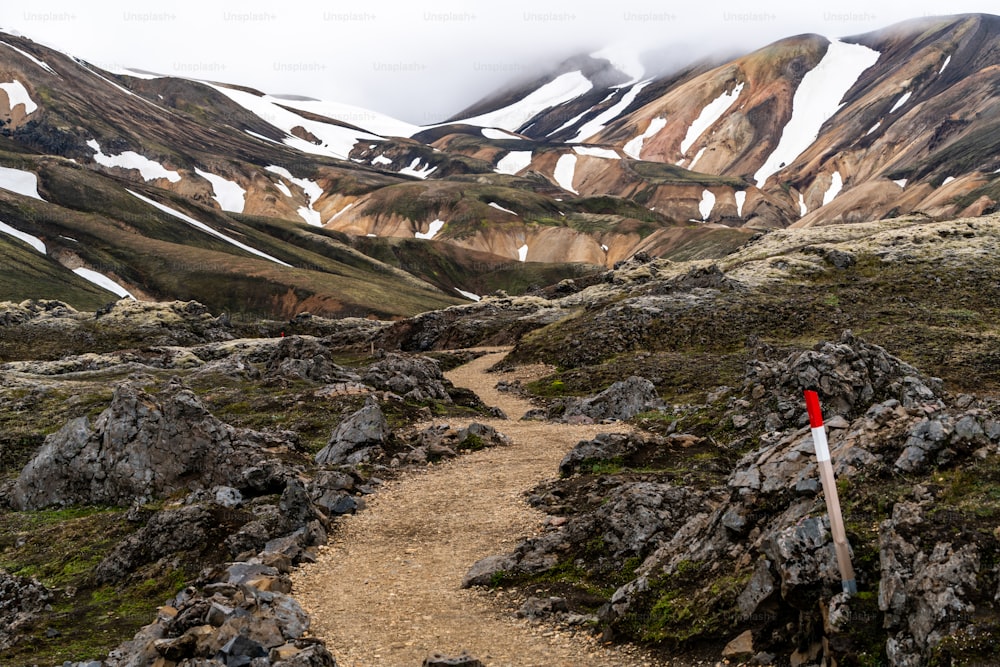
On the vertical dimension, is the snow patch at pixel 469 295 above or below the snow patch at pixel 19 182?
below

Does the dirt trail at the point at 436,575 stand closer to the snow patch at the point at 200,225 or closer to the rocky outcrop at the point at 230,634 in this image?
the rocky outcrop at the point at 230,634

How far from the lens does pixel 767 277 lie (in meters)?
61.7

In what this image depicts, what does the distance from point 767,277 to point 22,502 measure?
55.1 m

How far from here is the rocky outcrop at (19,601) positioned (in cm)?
1592

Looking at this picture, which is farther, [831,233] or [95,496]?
[831,233]

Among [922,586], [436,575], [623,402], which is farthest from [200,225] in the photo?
[922,586]

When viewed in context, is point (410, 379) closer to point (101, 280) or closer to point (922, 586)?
point (922, 586)

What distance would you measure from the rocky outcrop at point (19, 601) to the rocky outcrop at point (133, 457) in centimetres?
755

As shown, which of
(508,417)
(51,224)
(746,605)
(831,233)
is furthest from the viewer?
(51,224)

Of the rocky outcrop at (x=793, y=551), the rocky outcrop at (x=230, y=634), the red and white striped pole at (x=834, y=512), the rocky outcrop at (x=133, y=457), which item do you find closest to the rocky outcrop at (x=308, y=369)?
the rocky outcrop at (x=133, y=457)

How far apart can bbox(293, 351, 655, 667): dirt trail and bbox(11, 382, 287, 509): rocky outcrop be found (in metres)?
6.97

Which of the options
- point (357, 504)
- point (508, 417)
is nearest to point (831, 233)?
point (508, 417)

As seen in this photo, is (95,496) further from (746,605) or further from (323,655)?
(746,605)

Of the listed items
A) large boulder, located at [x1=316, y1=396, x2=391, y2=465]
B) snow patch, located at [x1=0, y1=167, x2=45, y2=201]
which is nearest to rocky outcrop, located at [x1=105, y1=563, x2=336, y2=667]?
large boulder, located at [x1=316, y1=396, x2=391, y2=465]
